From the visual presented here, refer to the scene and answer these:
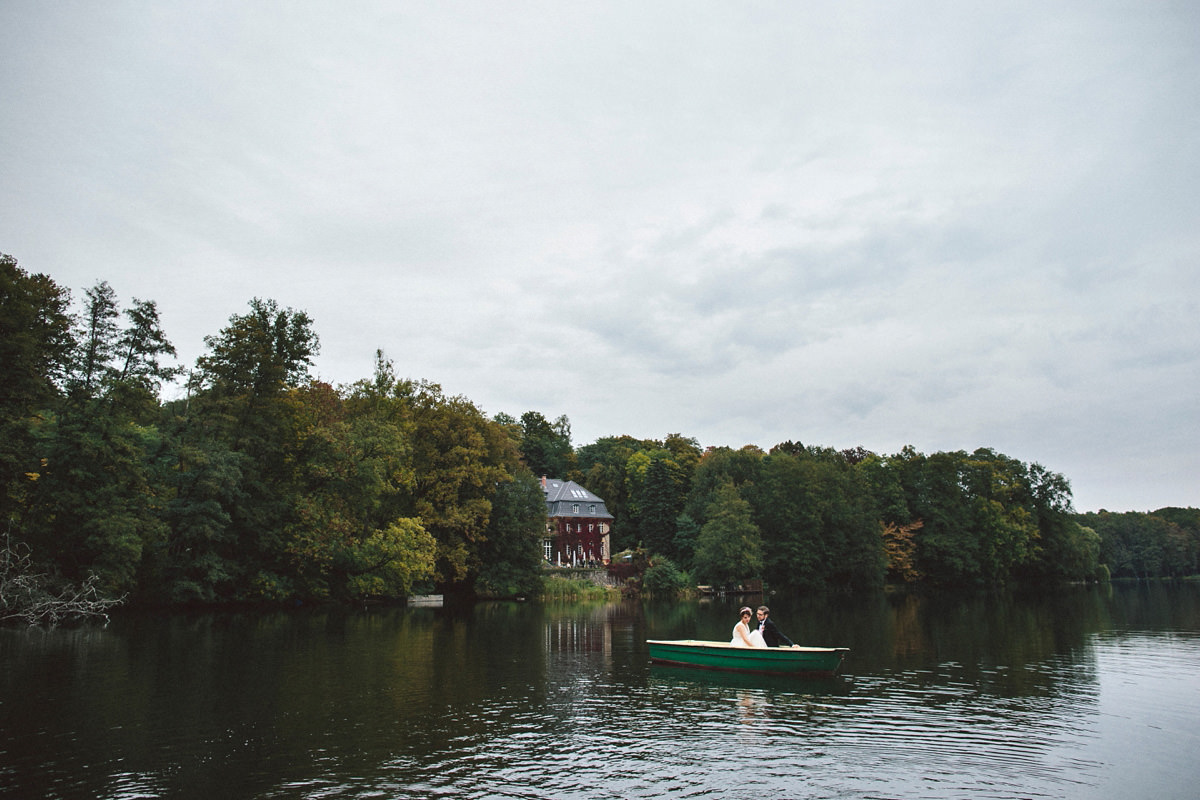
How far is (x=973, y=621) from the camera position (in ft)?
131

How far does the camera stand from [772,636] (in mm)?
21984

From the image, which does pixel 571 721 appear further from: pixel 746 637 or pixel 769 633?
pixel 769 633

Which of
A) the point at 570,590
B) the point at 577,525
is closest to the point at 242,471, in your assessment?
the point at 570,590

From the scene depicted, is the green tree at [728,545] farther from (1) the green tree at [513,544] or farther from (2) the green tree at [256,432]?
(2) the green tree at [256,432]

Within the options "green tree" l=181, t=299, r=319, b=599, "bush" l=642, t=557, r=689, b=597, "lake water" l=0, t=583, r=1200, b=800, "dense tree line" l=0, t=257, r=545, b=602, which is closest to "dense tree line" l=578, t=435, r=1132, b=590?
"bush" l=642, t=557, r=689, b=597

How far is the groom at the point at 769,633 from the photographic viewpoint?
21.6 meters

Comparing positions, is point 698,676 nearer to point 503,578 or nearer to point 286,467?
point 286,467

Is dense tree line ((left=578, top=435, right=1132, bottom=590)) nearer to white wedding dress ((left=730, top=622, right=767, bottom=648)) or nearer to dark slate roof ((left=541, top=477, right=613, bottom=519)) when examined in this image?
dark slate roof ((left=541, top=477, right=613, bottom=519))

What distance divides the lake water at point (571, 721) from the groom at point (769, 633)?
1463mm

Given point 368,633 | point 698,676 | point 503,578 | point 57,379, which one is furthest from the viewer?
point 503,578

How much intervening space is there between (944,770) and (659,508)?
71.1m

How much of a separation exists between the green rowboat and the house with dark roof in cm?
6382

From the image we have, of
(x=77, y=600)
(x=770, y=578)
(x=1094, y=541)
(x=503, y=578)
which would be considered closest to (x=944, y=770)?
(x=77, y=600)

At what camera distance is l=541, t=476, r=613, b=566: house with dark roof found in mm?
87312
